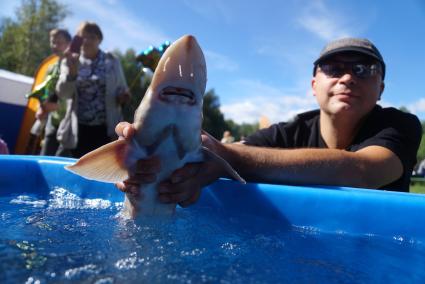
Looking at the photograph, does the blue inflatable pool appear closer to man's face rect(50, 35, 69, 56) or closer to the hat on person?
the hat on person

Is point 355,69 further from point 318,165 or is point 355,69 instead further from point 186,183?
point 186,183

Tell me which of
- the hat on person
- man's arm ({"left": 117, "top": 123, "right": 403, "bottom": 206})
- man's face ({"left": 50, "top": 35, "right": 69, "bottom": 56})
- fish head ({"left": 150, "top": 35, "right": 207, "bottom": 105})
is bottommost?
man's arm ({"left": 117, "top": 123, "right": 403, "bottom": 206})

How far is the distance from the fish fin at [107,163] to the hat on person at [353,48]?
1700mm

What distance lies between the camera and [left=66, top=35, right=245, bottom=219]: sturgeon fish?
5.05 ft

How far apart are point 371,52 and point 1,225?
94.6 inches

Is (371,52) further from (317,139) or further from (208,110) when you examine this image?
(208,110)

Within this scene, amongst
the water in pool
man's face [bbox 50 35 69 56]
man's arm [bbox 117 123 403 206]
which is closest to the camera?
the water in pool

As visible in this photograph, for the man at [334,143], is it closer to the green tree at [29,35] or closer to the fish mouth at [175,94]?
the fish mouth at [175,94]

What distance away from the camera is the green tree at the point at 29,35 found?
84.6 feet

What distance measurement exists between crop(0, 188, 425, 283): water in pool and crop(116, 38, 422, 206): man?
0.24 m

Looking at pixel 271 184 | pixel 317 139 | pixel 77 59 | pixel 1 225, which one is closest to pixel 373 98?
pixel 317 139

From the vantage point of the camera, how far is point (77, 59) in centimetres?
413

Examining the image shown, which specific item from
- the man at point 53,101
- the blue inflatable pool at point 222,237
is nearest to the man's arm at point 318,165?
the blue inflatable pool at point 222,237

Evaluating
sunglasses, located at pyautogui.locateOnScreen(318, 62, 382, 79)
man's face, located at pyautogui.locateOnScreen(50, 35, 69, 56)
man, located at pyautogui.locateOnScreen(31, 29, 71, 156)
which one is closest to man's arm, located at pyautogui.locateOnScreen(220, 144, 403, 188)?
sunglasses, located at pyautogui.locateOnScreen(318, 62, 382, 79)
